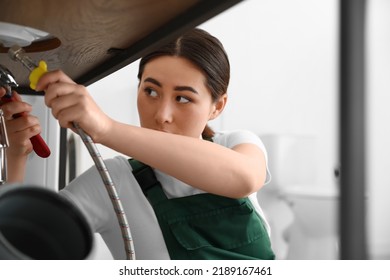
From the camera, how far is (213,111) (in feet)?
3.23

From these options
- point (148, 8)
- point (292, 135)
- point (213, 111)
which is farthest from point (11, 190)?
point (292, 135)

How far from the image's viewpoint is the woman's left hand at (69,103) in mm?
523

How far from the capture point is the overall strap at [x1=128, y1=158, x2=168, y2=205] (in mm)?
853

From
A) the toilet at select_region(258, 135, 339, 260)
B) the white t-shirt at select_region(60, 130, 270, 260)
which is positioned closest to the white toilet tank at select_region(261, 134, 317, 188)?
the toilet at select_region(258, 135, 339, 260)

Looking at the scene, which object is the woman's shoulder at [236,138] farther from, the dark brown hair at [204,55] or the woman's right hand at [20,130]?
the woman's right hand at [20,130]

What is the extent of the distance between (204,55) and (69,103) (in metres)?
0.45

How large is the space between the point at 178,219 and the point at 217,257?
0.31 feet

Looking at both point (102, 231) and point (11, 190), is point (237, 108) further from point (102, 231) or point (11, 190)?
point (11, 190)

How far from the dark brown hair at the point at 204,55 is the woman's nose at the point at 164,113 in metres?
0.10

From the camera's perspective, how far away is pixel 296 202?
2.91 m

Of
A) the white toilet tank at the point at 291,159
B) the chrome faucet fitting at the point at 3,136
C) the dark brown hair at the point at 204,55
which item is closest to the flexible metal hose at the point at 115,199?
the chrome faucet fitting at the point at 3,136

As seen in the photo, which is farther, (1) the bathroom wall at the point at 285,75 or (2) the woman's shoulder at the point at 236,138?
(1) the bathroom wall at the point at 285,75

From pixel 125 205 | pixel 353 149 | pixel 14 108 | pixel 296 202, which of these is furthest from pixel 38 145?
pixel 296 202
